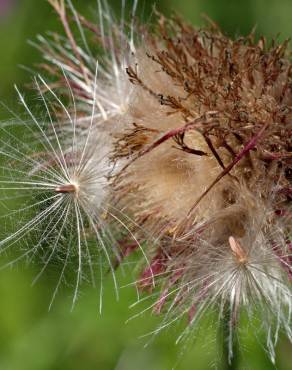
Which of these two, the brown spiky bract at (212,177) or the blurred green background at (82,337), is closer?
the brown spiky bract at (212,177)

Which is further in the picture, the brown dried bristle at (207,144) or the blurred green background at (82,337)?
the blurred green background at (82,337)

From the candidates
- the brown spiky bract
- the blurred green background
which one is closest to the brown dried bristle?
the brown spiky bract

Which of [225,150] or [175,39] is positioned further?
[175,39]

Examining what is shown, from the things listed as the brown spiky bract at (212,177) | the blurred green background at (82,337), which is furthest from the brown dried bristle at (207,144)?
the blurred green background at (82,337)

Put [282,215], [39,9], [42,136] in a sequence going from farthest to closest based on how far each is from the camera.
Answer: [39,9] < [42,136] < [282,215]

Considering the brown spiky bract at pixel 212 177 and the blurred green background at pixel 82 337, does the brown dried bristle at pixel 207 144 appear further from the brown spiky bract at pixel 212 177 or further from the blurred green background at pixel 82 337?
the blurred green background at pixel 82 337

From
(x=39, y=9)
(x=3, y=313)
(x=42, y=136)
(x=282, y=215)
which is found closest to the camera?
(x=282, y=215)

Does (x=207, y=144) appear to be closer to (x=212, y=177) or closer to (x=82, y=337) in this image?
(x=212, y=177)

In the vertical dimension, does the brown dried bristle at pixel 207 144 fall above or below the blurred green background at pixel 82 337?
above

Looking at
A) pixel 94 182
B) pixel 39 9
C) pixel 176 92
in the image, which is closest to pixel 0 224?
pixel 94 182

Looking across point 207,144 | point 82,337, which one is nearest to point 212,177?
point 207,144

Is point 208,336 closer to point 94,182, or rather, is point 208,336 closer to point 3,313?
point 94,182
